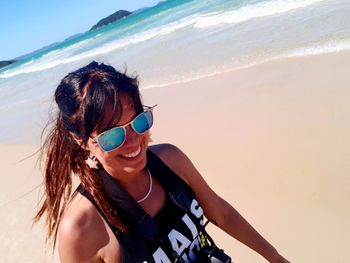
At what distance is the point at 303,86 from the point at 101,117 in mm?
3817

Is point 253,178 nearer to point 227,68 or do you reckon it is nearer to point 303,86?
point 303,86

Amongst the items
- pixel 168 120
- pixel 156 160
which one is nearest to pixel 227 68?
pixel 168 120

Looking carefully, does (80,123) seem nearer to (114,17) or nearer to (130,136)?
(130,136)

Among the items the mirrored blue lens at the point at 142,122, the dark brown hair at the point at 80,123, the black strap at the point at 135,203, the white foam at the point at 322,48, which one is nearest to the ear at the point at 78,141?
the dark brown hair at the point at 80,123

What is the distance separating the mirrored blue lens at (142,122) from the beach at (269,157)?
1509 mm

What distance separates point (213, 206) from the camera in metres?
1.96

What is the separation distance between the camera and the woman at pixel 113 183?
1.56m

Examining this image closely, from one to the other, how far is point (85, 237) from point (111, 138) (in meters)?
0.39

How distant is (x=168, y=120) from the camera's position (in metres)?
5.66

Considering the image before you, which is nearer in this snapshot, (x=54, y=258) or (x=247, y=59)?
(x=54, y=258)

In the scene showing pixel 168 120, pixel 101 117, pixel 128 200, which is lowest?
pixel 168 120

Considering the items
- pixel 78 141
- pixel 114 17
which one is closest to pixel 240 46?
pixel 78 141

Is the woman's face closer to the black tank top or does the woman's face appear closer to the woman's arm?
the black tank top

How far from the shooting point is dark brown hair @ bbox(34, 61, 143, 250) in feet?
5.18
